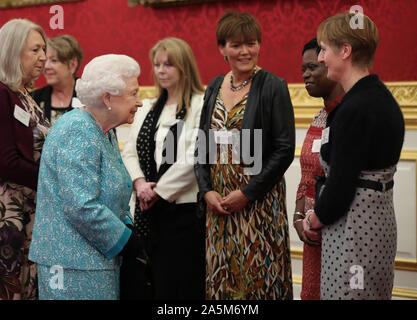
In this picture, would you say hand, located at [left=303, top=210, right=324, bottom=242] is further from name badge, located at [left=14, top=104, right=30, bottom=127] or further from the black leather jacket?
name badge, located at [left=14, top=104, right=30, bottom=127]

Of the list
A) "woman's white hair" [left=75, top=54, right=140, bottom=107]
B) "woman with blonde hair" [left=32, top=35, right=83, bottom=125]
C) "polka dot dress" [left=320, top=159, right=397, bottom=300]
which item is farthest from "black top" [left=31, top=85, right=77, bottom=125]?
"polka dot dress" [left=320, top=159, right=397, bottom=300]

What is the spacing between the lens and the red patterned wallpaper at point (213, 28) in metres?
3.48

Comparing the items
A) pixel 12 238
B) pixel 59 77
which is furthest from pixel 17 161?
pixel 59 77

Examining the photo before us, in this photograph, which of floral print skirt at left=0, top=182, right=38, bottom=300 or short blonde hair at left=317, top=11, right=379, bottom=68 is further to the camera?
floral print skirt at left=0, top=182, right=38, bottom=300

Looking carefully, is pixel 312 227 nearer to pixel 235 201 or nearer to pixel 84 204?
pixel 235 201

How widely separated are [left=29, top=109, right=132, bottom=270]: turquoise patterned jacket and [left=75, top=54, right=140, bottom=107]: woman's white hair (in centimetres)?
8

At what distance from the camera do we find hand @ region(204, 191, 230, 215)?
2744 mm

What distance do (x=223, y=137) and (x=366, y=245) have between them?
1043mm

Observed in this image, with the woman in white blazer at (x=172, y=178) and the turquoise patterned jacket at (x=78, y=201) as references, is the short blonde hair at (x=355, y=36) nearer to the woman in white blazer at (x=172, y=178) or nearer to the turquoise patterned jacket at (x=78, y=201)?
the turquoise patterned jacket at (x=78, y=201)

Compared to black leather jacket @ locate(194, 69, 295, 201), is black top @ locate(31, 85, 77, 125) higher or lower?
higher

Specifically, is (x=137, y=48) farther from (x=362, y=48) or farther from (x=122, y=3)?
(x=362, y=48)

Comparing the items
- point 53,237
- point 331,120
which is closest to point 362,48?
point 331,120

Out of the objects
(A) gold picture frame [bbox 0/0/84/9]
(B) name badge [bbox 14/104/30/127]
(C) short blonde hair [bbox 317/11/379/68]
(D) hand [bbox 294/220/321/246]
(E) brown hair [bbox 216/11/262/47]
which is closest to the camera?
(C) short blonde hair [bbox 317/11/379/68]

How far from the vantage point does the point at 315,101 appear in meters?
3.75
